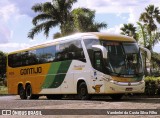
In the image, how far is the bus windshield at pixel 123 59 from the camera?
2047cm

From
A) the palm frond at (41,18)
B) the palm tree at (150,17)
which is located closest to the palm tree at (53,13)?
the palm frond at (41,18)

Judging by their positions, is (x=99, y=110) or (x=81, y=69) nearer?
(x=99, y=110)

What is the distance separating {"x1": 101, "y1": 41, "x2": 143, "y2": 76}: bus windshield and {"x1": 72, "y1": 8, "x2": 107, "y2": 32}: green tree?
1966 centimetres

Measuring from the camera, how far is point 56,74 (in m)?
24.5

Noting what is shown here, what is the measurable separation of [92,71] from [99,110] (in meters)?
6.75

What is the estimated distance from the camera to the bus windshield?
67.2ft

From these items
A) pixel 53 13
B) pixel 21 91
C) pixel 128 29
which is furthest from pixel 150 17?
pixel 21 91

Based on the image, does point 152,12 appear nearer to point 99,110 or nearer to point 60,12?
point 60,12

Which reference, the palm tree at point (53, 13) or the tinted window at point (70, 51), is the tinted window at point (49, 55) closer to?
the tinted window at point (70, 51)

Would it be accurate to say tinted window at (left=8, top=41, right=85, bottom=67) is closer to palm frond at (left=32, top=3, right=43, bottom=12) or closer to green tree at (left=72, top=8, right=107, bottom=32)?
green tree at (left=72, top=8, right=107, bottom=32)

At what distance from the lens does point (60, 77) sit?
2406 centimetres

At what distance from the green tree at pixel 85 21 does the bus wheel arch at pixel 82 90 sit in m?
19.0

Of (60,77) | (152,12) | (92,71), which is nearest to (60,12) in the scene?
(152,12)

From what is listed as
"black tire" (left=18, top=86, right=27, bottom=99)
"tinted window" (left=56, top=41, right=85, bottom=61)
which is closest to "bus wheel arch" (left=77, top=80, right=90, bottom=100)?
"tinted window" (left=56, top=41, right=85, bottom=61)
